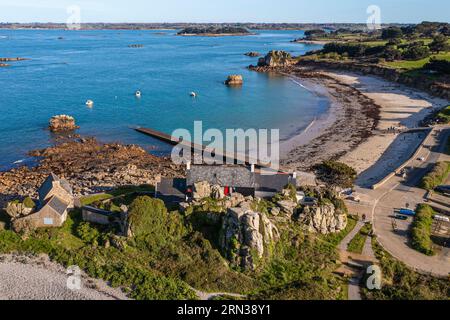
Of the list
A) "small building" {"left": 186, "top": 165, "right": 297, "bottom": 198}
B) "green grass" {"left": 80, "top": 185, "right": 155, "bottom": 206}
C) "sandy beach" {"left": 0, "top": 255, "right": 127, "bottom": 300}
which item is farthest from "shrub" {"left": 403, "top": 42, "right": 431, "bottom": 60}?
"sandy beach" {"left": 0, "top": 255, "right": 127, "bottom": 300}

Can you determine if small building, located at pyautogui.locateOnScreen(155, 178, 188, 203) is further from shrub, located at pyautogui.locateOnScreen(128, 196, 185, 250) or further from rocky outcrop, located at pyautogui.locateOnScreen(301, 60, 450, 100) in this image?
rocky outcrop, located at pyautogui.locateOnScreen(301, 60, 450, 100)

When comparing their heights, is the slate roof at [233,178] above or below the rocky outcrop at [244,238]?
above

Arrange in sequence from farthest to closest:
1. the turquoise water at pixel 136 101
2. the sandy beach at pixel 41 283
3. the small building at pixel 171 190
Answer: the turquoise water at pixel 136 101
the small building at pixel 171 190
the sandy beach at pixel 41 283

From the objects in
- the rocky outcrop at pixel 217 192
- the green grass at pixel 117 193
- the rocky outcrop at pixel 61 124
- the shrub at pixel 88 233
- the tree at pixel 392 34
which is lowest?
the shrub at pixel 88 233

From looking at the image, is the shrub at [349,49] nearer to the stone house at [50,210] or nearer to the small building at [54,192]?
the small building at [54,192]

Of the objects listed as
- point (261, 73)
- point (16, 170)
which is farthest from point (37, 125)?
point (261, 73)

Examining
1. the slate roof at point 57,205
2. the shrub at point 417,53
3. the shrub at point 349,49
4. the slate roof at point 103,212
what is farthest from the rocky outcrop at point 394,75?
the slate roof at point 57,205
